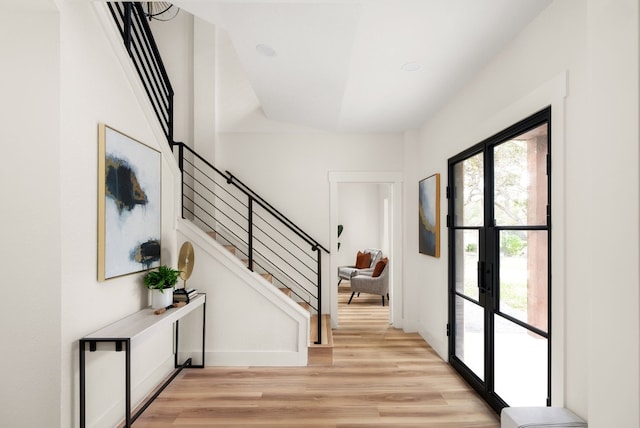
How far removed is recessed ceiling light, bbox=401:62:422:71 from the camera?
2811mm

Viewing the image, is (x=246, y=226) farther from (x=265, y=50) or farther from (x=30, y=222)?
(x=30, y=222)

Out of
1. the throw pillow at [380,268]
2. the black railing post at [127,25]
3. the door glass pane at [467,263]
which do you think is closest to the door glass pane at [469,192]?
the door glass pane at [467,263]

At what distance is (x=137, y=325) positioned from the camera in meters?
2.47

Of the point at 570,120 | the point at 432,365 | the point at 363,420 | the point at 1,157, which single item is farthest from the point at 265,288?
the point at 570,120

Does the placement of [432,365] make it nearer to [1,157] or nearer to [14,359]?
[14,359]

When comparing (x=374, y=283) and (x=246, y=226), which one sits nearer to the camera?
(x=246, y=226)

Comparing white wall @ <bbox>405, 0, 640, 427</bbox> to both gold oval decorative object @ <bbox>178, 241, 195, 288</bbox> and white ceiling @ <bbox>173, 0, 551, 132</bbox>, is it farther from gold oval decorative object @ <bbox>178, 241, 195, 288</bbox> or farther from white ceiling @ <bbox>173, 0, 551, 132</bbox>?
gold oval decorative object @ <bbox>178, 241, 195, 288</bbox>

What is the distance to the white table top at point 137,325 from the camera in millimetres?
2225

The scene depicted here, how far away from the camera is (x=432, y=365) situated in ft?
12.2

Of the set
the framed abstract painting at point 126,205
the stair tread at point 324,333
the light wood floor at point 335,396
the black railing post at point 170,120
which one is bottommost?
the light wood floor at point 335,396

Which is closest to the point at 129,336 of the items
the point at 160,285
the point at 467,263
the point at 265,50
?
the point at 160,285

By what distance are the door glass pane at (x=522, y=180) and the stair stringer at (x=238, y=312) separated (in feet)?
6.98

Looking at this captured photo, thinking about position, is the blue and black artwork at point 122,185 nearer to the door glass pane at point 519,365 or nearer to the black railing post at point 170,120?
the black railing post at point 170,120

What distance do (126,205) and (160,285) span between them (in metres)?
0.69
